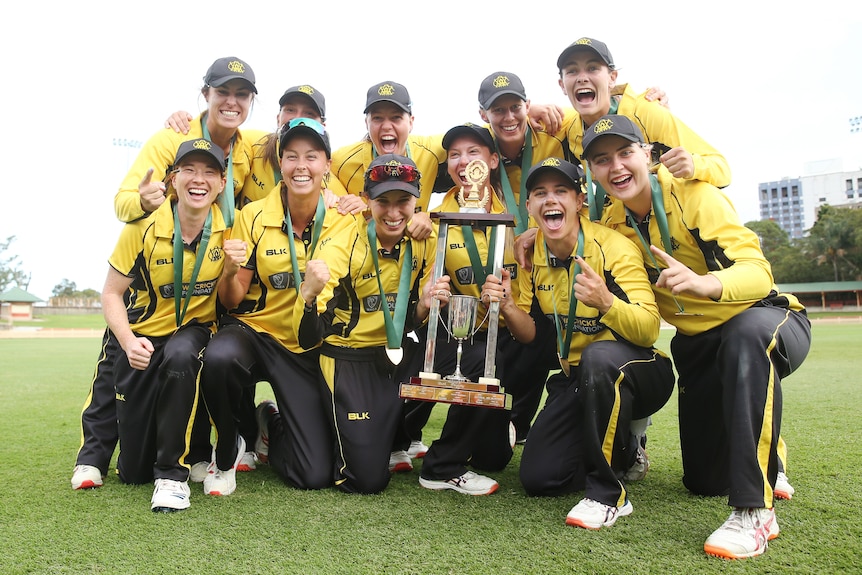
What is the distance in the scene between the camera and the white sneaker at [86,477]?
4.43m

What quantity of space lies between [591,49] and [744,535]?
344cm

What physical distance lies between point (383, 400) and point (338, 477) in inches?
24.8

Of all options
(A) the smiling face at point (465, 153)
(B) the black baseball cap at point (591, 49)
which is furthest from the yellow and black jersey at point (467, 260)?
(B) the black baseball cap at point (591, 49)

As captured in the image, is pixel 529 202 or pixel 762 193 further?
pixel 762 193

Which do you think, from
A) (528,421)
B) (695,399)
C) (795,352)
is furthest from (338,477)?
(795,352)

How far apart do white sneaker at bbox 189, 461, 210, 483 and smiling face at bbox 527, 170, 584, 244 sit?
118 inches

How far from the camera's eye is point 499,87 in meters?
5.07

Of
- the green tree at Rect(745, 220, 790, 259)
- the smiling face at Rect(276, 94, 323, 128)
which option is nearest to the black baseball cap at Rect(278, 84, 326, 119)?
the smiling face at Rect(276, 94, 323, 128)

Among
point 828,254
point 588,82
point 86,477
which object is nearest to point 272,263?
point 86,477

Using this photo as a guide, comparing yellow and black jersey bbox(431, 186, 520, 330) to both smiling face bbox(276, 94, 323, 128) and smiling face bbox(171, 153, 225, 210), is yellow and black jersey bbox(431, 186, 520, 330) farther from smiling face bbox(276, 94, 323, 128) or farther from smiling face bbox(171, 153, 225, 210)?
smiling face bbox(171, 153, 225, 210)

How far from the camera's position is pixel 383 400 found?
15.7 ft

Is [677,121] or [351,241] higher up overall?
[677,121]

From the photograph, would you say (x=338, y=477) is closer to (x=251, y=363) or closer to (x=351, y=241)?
(x=251, y=363)

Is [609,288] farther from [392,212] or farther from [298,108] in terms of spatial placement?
[298,108]
